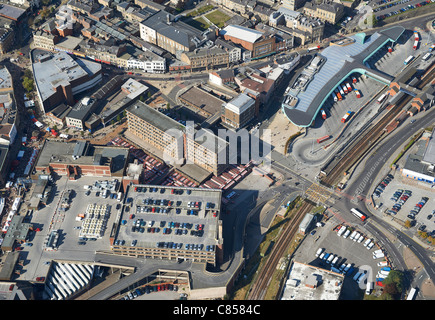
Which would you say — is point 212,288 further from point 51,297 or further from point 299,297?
point 51,297
